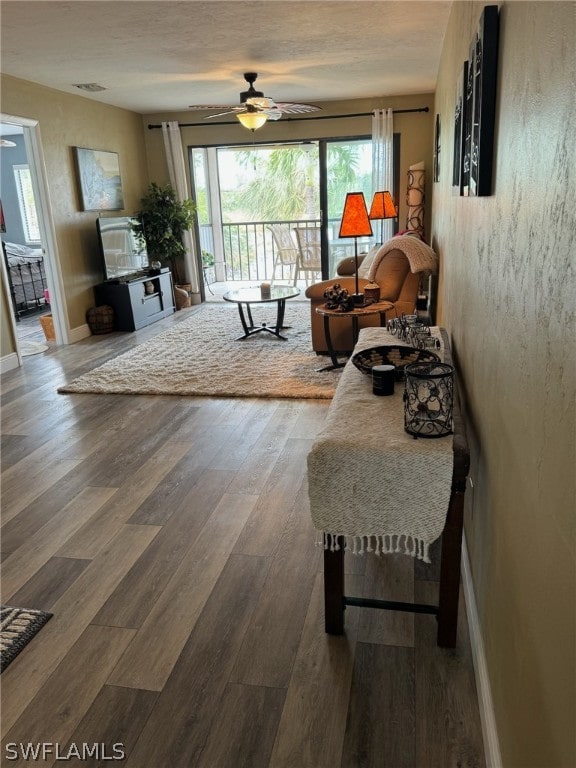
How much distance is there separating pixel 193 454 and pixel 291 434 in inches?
23.8

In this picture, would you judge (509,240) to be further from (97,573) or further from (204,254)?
(204,254)

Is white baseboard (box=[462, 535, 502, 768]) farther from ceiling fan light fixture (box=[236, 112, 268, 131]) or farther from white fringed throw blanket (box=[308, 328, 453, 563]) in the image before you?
ceiling fan light fixture (box=[236, 112, 268, 131])

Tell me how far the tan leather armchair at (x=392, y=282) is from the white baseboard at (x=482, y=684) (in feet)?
9.63

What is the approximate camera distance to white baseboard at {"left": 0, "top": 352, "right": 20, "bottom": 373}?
5.13 meters

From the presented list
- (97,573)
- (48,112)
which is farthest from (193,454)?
(48,112)

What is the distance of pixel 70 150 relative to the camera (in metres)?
6.07

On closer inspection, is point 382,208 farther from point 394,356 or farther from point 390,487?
point 390,487

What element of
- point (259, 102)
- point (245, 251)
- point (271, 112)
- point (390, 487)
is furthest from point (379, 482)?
point (245, 251)

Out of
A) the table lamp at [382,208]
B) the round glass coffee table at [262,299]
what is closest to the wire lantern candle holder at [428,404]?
the round glass coffee table at [262,299]

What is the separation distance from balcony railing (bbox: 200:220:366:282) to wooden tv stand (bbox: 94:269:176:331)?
9.53ft

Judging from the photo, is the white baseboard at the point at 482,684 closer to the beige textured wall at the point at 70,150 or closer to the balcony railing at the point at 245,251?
the beige textured wall at the point at 70,150

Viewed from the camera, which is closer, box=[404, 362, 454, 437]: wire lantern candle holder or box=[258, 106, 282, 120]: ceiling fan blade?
box=[404, 362, 454, 437]: wire lantern candle holder

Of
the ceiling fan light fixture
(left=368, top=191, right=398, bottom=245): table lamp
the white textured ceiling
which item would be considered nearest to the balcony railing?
the white textured ceiling

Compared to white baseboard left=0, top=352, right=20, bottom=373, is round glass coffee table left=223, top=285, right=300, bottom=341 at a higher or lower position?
higher
